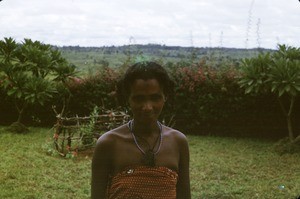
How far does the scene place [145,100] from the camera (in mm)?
1804

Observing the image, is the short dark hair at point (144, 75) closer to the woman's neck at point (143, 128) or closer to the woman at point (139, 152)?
the woman at point (139, 152)

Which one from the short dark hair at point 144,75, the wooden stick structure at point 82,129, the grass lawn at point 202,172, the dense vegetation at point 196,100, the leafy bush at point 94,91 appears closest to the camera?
the short dark hair at point 144,75

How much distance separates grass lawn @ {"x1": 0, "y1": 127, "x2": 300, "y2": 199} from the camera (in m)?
6.27

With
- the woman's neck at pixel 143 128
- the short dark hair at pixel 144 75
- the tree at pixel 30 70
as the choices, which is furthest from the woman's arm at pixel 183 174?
the tree at pixel 30 70

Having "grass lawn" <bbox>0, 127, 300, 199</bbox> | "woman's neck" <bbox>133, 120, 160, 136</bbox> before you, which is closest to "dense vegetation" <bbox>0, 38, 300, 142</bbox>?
"grass lawn" <bbox>0, 127, 300, 199</bbox>

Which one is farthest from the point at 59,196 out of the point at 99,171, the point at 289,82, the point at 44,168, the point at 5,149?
the point at 289,82

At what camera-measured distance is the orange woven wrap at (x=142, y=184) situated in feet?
5.65

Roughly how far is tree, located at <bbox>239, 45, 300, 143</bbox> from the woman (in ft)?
24.2

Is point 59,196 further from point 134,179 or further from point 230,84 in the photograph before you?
point 230,84

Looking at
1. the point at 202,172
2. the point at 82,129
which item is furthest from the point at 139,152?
the point at 82,129

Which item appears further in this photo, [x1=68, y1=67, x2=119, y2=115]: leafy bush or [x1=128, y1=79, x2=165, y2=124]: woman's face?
[x1=68, y1=67, x2=119, y2=115]: leafy bush

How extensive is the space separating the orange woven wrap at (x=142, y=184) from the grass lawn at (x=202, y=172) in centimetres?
447

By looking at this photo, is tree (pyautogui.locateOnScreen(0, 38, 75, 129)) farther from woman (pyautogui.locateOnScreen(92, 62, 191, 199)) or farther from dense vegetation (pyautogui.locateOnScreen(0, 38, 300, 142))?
woman (pyautogui.locateOnScreen(92, 62, 191, 199))

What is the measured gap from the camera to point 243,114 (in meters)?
11.0
